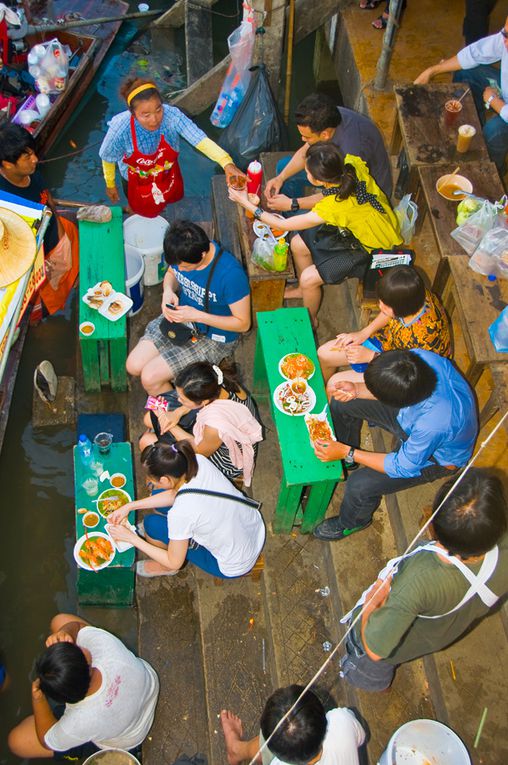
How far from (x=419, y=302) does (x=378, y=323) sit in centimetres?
52

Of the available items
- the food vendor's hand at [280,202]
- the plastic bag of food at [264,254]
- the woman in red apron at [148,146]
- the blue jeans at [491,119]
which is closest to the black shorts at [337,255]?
the plastic bag of food at [264,254]

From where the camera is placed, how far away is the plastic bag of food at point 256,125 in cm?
727

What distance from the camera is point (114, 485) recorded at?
538 cm

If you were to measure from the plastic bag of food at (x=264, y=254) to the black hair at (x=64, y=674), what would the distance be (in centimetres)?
315

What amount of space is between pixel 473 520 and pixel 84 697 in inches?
90.5

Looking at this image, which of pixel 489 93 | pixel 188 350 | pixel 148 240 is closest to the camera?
pixel 188 350

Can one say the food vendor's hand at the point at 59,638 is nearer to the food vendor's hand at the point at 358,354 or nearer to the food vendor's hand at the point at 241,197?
the food vendor's hand at the point at 358,354

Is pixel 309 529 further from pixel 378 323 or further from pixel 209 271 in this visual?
pixel 209 271

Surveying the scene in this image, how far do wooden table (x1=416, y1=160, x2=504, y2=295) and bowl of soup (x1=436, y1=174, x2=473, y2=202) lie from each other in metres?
0.04

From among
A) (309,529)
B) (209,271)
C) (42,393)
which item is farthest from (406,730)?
(42,393)

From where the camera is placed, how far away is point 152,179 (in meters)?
6.47

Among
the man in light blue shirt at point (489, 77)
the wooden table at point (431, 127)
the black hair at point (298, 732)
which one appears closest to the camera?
the black hair at point (298, 732)

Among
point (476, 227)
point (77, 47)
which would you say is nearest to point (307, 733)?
point (476, 227)

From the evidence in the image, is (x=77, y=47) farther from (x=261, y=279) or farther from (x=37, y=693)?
(x=37, y=693)
